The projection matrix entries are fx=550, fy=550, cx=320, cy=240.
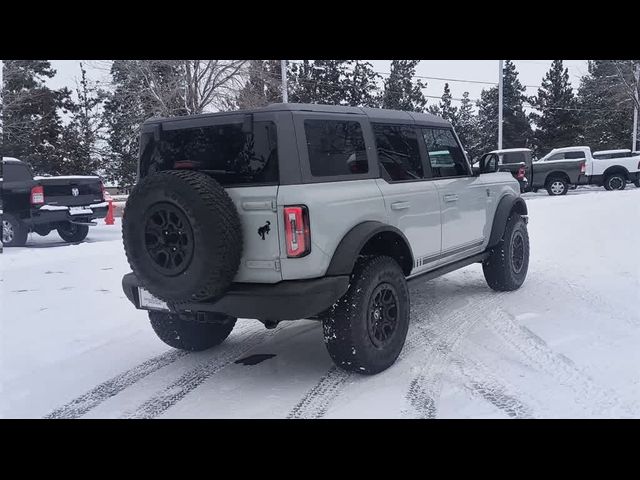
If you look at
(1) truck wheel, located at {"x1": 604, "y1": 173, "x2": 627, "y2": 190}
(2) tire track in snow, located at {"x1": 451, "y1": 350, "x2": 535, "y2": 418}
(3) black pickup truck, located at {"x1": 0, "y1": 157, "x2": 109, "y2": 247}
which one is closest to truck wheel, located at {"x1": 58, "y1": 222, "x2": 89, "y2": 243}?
(3) black pickup truck, located at {"x1": 0, "y1": 157, "x2": 109, "y2": 247}

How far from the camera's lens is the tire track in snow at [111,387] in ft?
12.2

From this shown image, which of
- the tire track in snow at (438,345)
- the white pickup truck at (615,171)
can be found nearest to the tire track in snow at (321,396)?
the tire track in snow at (438,345)

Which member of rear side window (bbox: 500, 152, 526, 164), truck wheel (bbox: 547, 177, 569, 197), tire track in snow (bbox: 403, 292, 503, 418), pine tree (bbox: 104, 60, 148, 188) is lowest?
tire track in snow (bbox: 403, 292, 503, 418)

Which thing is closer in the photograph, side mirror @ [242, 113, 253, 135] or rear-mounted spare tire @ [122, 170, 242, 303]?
rear-mounted spare tire @ [122, 170, 242, 303]

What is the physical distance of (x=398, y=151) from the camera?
194 inches

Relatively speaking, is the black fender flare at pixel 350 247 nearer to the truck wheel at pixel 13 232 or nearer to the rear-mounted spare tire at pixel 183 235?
the rear-mounted spare tire at pixel 183 235

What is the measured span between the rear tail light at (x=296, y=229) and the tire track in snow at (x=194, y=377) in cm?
135

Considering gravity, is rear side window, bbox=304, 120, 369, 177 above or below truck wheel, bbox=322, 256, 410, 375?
above

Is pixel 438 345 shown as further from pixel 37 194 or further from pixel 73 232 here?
pixel 73 232

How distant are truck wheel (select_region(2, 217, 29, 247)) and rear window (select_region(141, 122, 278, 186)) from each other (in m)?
8.78

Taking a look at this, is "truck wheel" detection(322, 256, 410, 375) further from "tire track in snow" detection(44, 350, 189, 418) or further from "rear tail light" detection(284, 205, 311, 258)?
"tire track in snow" detection(44, 350, 189, 418)

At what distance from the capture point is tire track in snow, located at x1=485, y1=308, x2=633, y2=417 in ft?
11.4

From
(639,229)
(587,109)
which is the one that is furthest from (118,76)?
(587,109)

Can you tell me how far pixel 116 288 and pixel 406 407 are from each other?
16.9 feet
